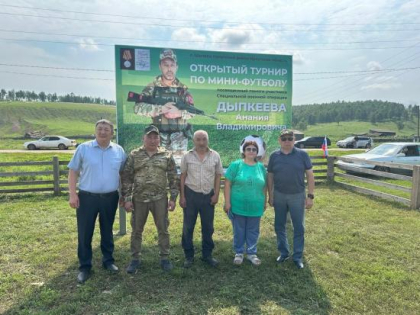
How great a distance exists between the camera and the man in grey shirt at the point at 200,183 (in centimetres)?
394

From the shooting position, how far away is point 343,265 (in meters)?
4.22

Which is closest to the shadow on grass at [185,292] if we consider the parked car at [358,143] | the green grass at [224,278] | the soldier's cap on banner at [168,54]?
the green grass at [224,278]

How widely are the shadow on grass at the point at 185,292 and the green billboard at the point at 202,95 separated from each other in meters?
2.19

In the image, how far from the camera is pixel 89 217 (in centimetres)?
375

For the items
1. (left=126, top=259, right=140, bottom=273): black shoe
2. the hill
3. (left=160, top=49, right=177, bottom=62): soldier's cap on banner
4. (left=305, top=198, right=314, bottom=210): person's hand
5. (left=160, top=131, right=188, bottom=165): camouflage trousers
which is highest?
the hill

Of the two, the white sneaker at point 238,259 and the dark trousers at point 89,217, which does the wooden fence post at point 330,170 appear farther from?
the dark trousers at point 89,217

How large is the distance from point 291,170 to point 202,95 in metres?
2.33

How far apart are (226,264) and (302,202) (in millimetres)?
1312

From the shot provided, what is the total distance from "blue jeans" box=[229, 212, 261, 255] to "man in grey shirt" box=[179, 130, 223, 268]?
0.35 meters

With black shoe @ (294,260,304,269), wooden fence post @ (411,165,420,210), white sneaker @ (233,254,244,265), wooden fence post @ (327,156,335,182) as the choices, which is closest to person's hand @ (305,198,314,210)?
black shoe @ (294,260,304,269)

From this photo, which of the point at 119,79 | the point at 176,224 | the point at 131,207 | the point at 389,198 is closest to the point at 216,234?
the point at 176,224

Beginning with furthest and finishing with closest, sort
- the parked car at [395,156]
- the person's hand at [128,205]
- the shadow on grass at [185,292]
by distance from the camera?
1. the parked car at [395,156]
2. the person's hand at [128,205]
3. the shadow on grass at [185,292]

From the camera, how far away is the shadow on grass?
3.17 m

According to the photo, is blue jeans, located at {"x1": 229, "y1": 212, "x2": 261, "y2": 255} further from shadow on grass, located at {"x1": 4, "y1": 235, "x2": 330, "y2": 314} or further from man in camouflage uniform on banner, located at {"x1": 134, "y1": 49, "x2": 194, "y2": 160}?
man in camouflage uniform on banner, located at {"x1": 134, "y1": 49, "x2": 194, "y2": 160}
